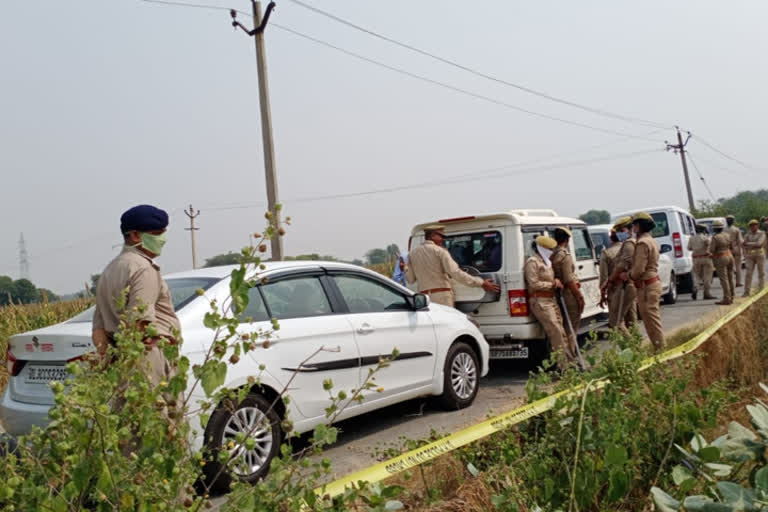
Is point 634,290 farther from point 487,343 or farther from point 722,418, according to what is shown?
point 722,418

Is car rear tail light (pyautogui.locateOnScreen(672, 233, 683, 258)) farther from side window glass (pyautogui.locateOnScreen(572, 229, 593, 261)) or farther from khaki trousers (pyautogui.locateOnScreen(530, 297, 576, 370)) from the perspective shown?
khaki trousers (pyautogui.locateOnScreen(530, 297, 576, 370))

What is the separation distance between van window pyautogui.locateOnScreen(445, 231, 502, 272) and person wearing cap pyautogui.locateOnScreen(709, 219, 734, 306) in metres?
7.65

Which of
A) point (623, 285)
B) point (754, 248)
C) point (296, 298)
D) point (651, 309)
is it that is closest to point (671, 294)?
point (754, 248)

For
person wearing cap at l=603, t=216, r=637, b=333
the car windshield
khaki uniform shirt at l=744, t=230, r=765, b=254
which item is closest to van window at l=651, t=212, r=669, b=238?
khaki uniform shirt at l=744, t=230, r=765, b=254

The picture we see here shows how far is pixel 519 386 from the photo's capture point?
7.87 m

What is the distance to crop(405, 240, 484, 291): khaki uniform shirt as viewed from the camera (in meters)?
7.74

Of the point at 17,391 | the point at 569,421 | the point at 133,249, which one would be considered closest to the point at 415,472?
the point at 569,421

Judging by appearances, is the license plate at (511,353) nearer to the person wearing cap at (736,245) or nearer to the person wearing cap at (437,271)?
the person wearing cap at (437,271)

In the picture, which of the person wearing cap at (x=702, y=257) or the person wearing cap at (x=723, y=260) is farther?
the person wearing cap at (x=702, y=257)

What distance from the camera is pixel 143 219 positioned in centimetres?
388

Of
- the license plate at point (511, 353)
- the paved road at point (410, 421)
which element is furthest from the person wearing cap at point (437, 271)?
the paved road at point (410, 421)

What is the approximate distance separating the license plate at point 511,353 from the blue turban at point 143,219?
4.97 metres

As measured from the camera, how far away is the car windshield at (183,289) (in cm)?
493

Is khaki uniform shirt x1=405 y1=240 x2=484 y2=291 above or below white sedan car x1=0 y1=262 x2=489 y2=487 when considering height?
above
